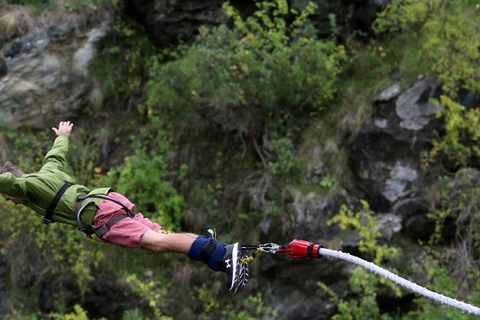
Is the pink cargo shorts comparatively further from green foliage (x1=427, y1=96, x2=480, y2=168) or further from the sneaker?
green foliage (x1=427, y1=96, x2=480, y2=168)

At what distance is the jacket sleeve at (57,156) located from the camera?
4380 mm

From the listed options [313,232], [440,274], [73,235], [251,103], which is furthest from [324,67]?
[73,235]

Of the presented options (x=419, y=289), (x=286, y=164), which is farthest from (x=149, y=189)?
(x=419, y=289)

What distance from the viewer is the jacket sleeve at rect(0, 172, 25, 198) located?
3.81 meters

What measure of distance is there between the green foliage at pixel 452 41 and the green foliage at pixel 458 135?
0.29m

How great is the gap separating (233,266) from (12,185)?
1.77 meters

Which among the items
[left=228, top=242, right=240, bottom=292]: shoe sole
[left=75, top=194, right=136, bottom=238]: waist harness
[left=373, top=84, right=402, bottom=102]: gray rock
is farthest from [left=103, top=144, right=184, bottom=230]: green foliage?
[left=228, top=242, right=240, bottom=292]: shoe sole

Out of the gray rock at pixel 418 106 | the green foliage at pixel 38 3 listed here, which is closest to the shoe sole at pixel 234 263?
the gray rock at pixel 418 106

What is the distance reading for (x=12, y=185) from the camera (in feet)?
12.8

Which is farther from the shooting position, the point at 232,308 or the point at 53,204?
the point at 232,308

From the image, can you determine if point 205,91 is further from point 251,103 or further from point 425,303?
point 425,303

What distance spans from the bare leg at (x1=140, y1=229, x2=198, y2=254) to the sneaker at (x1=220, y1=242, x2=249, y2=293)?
282mm

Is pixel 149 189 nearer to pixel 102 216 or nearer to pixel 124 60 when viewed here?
pixel 124 60

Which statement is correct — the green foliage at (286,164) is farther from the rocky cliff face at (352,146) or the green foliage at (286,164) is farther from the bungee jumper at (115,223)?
the bungee jumper at (115,223)
